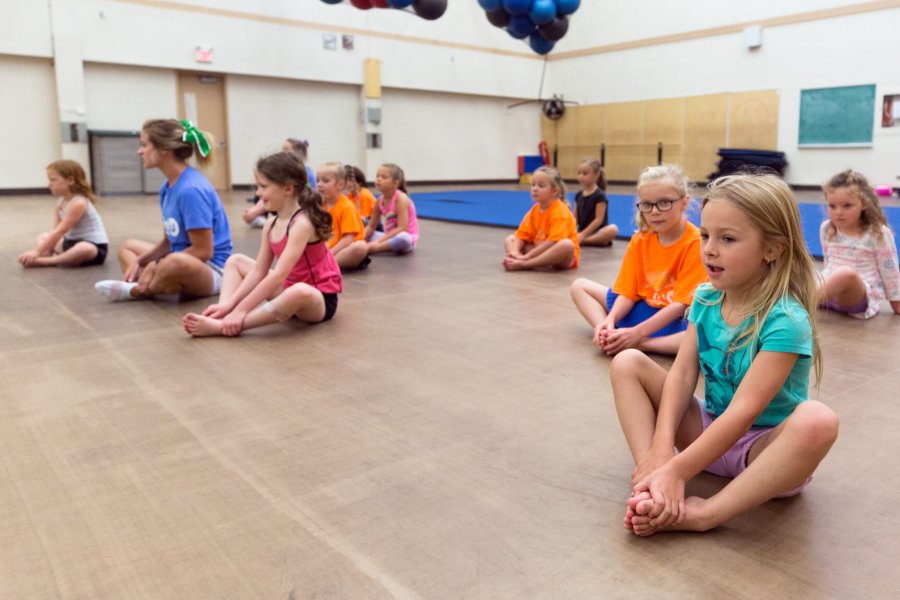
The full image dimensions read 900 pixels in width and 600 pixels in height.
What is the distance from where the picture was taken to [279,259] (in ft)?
10.4

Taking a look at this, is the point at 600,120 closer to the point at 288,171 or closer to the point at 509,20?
the point at 509,20

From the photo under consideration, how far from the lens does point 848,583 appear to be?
1311mm

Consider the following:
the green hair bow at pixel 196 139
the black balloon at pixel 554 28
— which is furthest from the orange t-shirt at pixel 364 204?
the black balloon at pixel 554 28

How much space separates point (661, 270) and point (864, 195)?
1367 mm

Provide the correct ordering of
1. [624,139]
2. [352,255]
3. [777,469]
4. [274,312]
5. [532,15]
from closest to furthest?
[777,469] → [274,312] → [352,255] → [532,15] → [624,139]

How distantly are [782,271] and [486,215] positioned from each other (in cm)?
745

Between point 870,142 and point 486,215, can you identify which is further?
point 870,142

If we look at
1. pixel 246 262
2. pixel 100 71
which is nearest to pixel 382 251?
pixel 246 262

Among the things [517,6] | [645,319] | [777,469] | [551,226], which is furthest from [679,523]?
[517,6]

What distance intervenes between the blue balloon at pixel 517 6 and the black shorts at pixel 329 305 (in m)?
8.28

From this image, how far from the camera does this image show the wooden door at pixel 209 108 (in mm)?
13328

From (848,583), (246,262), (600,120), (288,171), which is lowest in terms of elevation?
(848,583)

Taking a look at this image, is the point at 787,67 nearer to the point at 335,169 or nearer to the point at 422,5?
the point at 422,5

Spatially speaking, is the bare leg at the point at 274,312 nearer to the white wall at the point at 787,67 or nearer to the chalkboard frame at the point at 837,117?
the white wall at the point at 787,67
